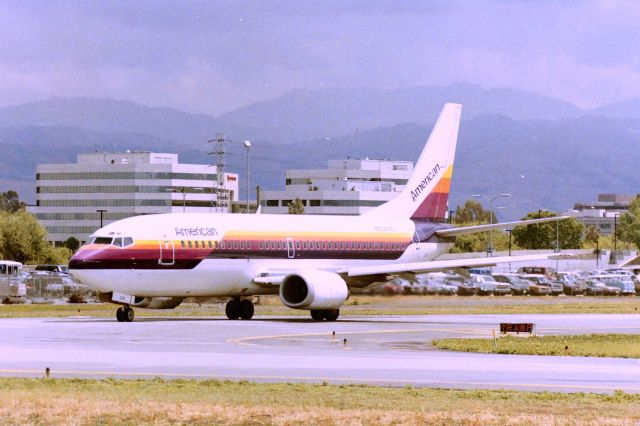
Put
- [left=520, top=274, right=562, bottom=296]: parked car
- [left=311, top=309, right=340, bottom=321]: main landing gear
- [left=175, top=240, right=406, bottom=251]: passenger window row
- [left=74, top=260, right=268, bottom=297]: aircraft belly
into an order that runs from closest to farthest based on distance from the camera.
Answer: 1. [left=74, top=260, right=268, bottom=297]: aircraft belly
2. [left=175, top=240, right=406, bottom=251]: passenger window row
3. [left=311, top=309, right=340, bottom=321]: main landing gear
4. [left=520, top=274, right=562, bottom=296]: parked car

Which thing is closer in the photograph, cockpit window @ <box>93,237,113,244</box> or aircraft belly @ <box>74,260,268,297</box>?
aircraft belly @ <box>74,260,268,297</box>

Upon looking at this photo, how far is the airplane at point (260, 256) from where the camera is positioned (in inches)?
2311

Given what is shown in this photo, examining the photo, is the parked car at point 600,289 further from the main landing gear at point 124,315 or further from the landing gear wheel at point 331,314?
the main landing gear at point 124,315

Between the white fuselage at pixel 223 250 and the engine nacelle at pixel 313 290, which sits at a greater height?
the white fuselage at pixel 223 250

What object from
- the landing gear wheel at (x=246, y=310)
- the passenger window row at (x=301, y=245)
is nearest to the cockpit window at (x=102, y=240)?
the passenger window row at (x=301, y=245)

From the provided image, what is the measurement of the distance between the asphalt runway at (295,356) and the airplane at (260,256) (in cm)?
260

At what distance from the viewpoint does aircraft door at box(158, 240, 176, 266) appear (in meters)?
59.4

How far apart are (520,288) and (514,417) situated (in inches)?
3880

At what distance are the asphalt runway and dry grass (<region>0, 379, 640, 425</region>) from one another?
2069 mm

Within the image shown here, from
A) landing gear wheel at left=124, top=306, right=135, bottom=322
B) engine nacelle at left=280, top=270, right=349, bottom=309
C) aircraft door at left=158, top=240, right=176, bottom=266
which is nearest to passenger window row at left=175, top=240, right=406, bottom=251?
aircraft door at left=158, top=240, right=176, bottom=266

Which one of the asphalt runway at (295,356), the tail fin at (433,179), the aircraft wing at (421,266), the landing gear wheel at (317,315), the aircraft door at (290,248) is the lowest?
the asphalt runway at (295,356)

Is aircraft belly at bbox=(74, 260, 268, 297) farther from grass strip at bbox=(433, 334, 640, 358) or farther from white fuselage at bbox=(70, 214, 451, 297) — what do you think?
grass strip at bbox=(433, 334, 640, 358)

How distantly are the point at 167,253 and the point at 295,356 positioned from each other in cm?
2274

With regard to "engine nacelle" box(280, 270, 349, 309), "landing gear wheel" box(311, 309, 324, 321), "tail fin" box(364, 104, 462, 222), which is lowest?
"landing gear wheel" box(311, 309, 324, 321)
